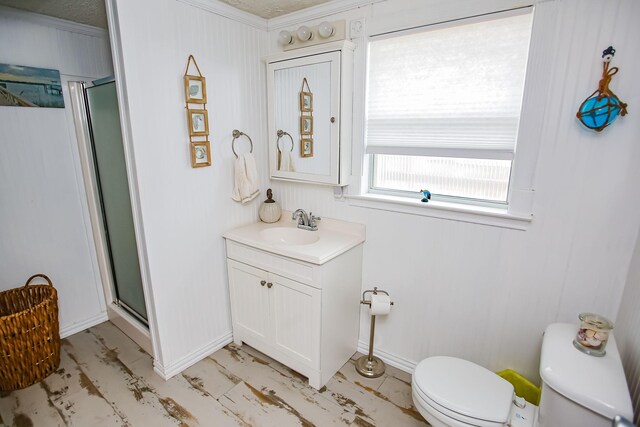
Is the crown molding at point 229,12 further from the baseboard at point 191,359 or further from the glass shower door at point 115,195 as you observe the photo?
the baseboard at point 191,359

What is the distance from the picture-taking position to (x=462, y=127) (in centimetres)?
165

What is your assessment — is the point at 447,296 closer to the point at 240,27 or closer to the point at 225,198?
the point at 225,198

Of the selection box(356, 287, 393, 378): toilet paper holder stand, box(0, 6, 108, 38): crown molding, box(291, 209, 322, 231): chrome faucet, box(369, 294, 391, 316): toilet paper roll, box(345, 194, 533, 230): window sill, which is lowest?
box(356, 287, 393, 378): toilet paper holder stand

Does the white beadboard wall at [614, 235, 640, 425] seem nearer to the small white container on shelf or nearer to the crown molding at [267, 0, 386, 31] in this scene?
the small white container on shelf

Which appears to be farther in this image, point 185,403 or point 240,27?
point 240,27

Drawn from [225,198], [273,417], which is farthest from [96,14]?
[273,417]

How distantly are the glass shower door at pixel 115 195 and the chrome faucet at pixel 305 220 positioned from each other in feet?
3.64

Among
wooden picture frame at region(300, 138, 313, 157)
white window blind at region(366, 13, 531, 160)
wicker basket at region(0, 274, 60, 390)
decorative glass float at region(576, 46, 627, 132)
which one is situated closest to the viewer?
decorative glass float at region(576, 46, 627, 132)

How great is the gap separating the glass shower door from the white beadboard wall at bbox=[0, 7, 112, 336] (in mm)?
187

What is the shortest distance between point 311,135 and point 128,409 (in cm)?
193

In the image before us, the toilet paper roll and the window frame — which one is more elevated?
the window frame

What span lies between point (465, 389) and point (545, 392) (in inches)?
12.8

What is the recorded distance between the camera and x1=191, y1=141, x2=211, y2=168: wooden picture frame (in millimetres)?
1932

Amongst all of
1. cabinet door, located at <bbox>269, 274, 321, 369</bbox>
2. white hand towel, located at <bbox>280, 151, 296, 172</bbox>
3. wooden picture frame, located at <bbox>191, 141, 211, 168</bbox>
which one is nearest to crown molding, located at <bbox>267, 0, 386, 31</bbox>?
white hand towel, located at <bbox>280, 151, 296, 172</bbox>
